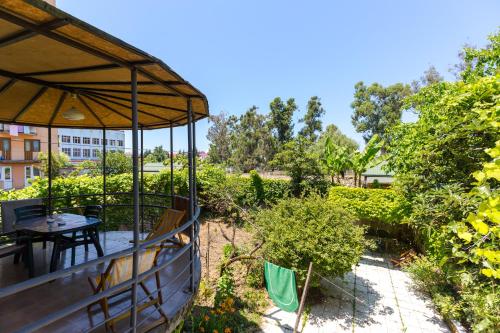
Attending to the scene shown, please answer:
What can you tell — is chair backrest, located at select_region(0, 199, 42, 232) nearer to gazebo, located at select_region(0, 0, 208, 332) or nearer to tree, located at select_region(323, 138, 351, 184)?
gazebo, located at select_region(0, 0, 208, 332)

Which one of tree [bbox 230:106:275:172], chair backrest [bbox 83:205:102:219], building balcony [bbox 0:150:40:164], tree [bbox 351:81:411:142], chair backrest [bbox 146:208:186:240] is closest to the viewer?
chair backrest [bbox 146:208:186:240]

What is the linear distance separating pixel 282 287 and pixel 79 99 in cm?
633

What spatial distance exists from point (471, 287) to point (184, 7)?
1237 cm

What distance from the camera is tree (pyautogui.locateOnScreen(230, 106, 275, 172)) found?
36.9 meters

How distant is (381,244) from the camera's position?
12.1m

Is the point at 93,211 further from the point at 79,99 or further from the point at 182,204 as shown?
the point at 79,99

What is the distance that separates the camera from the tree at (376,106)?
126 feet

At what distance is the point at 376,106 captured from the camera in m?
40.4

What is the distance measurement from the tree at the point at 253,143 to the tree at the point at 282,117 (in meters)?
1.18

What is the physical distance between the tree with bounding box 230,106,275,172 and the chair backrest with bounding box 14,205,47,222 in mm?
30820

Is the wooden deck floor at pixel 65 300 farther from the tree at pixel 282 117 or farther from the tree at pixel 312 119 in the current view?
the tree at pixel 312 119

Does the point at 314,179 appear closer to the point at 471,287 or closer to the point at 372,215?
the point at 372,215

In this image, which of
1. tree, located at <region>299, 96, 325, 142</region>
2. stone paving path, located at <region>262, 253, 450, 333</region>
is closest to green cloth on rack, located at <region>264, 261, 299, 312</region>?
stone paving path, located at <region>262, 253, 450, 333</region>

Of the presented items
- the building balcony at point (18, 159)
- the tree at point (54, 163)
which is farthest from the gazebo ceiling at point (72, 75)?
the building balcony at point (18, 159)
